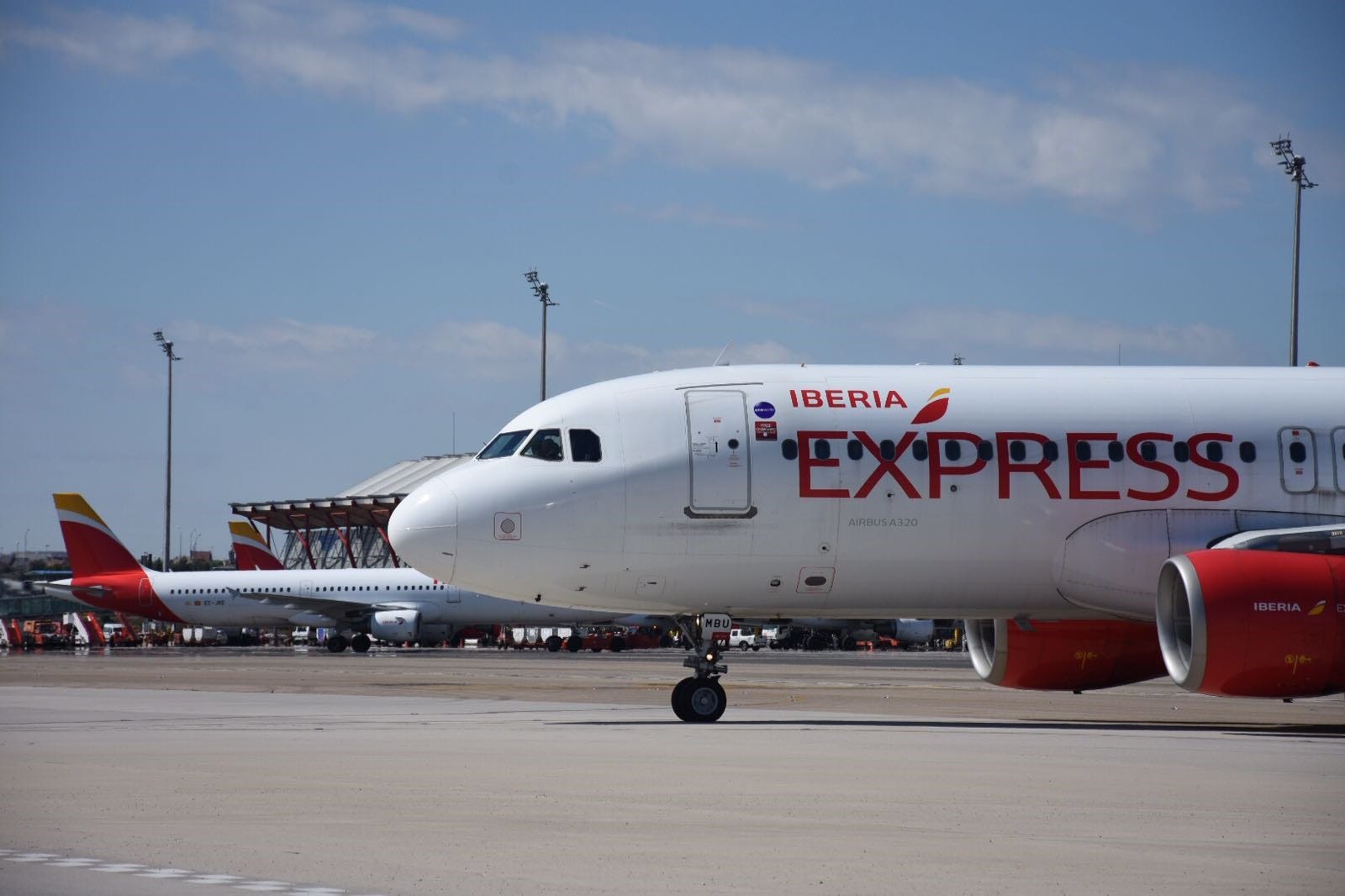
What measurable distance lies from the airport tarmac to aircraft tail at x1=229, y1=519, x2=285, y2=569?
63.0 m

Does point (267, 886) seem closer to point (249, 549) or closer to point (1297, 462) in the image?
point (1297, 462)

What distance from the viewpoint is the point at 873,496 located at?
1983 cm

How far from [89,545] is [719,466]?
5887 cm

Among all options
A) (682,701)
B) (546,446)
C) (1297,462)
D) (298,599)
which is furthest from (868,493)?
(298,599)

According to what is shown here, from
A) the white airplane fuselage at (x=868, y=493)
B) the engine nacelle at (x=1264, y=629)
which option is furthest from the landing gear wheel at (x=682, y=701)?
the engine nacelle at (x=1264, y=629)

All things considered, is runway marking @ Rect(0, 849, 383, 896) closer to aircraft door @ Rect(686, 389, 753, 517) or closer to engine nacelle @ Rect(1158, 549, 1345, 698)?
aircraft door @ Rect(686, 389, 753, 517)

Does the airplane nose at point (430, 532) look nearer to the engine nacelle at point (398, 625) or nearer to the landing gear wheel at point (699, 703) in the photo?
the landing gear wheel at point (699, 703)

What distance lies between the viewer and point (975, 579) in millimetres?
20219

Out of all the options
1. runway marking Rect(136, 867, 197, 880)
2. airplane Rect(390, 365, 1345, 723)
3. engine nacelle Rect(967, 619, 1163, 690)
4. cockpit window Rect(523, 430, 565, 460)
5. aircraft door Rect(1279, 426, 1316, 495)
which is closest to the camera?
runway marking Rect(136, 867, 197, 880)

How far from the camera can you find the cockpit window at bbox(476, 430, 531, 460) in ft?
65.5

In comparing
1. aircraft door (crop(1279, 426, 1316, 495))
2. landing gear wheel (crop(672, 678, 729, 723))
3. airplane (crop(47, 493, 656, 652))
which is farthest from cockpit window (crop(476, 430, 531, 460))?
airplane (crop(47, 493, 656, 652))

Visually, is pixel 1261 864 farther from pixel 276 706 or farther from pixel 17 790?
pixel 276 706

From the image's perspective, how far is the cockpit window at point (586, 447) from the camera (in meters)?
19.6

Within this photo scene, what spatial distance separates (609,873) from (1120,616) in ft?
47.0
